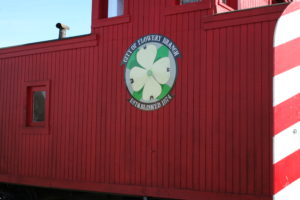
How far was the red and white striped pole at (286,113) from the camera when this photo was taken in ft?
4.24

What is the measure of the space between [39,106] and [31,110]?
0.27 m

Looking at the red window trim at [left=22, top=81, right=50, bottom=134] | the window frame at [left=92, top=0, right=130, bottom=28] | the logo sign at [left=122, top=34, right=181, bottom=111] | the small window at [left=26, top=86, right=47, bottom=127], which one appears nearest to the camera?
the logo sign at [left=122, top=34, right=181, bottom=111]

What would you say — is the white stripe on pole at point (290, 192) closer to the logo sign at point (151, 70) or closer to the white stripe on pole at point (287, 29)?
the white stripe on pole at point (287, 29)

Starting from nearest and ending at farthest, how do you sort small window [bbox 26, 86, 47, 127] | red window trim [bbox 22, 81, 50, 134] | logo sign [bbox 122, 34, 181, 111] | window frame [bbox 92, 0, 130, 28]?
logo sign [bbox 122, 34, 181, 111] → window frame [bbox 92, 0, 130, 28] → red window trim [bbox 22, 81, 50, 134] → small window [bbox 26, 86, 47, 127]

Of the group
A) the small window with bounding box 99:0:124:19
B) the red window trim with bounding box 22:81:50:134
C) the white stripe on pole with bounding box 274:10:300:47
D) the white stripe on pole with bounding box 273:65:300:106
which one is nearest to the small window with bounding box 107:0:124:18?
the small window with bounding box 99:0:124:19

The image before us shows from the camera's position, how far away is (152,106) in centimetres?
518

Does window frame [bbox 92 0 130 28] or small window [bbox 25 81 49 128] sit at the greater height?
window frame [bbox 92 0 130 28]

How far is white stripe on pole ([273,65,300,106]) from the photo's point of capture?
1308mm

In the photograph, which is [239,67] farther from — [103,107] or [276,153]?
[276,153]

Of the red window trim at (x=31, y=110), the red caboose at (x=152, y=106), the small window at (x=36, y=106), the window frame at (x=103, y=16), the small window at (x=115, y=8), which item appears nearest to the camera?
the red caboose at (x=152, y=106)

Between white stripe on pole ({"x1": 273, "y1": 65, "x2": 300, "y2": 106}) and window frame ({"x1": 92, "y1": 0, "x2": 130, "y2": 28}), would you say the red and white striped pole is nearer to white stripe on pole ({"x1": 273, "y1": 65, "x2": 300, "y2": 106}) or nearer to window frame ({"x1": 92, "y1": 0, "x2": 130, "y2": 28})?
white stripe on pole ({"x1": 273, "y1": 65, "x2": 300, "y2": 106})

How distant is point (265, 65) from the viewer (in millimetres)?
4277

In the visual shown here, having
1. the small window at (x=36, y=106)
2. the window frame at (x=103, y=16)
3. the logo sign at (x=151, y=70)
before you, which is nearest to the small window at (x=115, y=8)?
the window frame at (x=103, y=16)

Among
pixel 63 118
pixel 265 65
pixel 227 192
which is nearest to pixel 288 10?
pixel 265 65
